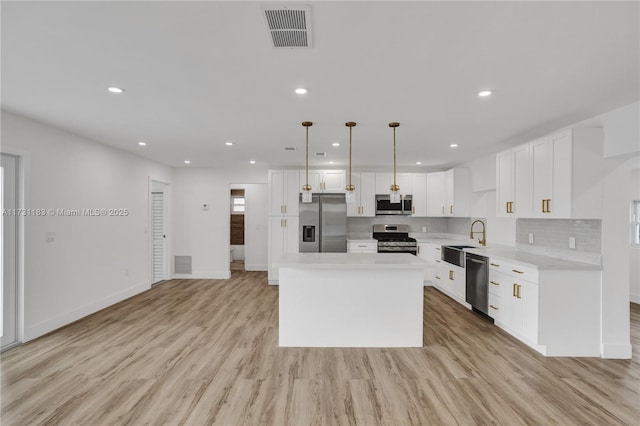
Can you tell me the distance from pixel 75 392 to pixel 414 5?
3682 millimetres

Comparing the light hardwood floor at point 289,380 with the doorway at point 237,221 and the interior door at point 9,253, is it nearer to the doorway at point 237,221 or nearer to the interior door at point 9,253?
the interior door at point 9,253

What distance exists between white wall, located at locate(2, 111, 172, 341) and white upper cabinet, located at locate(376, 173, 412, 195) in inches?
182

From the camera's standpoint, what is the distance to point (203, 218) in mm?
7062

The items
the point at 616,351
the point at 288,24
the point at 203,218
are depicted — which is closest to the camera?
the point at 288,24

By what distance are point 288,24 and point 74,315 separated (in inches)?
183

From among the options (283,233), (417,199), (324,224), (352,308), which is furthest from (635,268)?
(283,233)

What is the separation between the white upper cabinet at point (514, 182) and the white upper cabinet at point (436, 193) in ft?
6.25

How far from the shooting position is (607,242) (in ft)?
10.7

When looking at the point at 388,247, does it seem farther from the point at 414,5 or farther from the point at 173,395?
the point at 414,5

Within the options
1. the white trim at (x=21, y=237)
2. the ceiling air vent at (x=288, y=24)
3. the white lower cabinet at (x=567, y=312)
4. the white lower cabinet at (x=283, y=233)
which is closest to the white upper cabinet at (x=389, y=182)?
the white lower cabinet at (x=283, y=233)

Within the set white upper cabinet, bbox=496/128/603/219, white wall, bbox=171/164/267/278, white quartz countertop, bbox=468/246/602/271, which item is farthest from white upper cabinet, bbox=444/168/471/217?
white wall, bbox=171/164/267/278

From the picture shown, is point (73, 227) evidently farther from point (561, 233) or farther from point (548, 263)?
point (561, 233)

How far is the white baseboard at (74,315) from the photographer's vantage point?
11.8ft

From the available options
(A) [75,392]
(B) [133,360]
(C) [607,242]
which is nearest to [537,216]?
(C) [607,242]
